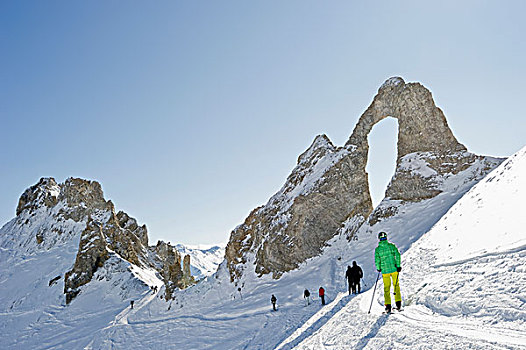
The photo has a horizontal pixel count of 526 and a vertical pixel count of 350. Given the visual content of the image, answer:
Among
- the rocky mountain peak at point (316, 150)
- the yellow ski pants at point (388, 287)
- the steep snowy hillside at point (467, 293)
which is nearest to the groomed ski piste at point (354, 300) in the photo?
the steep snowy hillside at point (467, 293)

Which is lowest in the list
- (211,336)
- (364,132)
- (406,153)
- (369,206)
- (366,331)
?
(211,336)

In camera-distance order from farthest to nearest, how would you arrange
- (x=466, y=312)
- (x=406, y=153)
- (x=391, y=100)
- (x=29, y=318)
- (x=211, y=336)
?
(x=29, y=318) → (x=391, y=100) → (x=406, y=153) → (x=211, y=336) → (x=466, y=312)

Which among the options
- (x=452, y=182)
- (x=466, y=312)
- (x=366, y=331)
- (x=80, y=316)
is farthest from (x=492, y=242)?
(x=80, y=316)

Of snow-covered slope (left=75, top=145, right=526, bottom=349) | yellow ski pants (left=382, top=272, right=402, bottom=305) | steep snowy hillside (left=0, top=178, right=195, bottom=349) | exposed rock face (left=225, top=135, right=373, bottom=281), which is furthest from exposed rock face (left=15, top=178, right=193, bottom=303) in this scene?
yellow ski pants (left=382, top=272, right=402, bottom=305)

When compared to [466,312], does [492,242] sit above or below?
above

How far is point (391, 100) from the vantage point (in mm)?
37188

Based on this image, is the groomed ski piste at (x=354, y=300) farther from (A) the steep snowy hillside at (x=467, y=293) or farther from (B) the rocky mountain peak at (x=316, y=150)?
(B) the rocky mountain peak at (x=316, y=150)

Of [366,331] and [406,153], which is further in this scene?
[406,153]

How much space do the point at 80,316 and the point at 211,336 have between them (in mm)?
32988

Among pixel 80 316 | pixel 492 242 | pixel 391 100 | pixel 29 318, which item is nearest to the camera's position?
pixel 492 242

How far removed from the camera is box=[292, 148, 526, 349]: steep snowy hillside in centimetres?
561

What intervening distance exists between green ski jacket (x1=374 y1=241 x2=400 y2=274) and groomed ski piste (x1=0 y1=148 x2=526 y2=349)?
1037 millimetres

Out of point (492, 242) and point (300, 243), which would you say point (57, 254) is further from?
point (492, 242)

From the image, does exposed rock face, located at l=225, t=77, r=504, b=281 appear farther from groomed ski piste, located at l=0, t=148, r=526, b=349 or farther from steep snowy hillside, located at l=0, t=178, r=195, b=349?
steep snowy hillside, located at l=0, t=178, r=195, b=349
